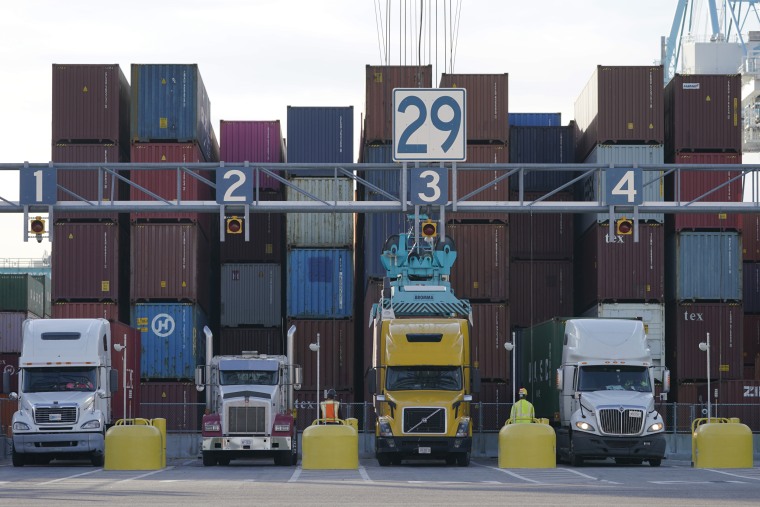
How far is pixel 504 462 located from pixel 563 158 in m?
20.2

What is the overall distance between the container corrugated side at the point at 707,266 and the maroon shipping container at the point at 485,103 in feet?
21.1

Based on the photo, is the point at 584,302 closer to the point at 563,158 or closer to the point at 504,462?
the point at 563,158

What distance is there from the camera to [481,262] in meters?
45.1

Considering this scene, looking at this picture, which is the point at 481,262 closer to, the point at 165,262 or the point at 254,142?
the point at 165,262

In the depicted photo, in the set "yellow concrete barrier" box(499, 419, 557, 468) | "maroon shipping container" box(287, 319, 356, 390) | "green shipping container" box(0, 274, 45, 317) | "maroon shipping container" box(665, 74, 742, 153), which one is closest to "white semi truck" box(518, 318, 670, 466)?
"yellow concrete barrier" box(499, 419, 557, 468)

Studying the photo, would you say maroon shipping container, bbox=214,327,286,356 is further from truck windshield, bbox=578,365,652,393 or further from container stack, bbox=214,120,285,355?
truck windshield, bbox=578,365,652,393

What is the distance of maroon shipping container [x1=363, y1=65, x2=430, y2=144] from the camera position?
151ft

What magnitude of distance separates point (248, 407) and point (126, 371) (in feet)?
17.8

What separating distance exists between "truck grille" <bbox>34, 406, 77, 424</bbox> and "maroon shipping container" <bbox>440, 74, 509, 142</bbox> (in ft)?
54.6

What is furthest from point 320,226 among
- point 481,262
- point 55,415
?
point 55,415

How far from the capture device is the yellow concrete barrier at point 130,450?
103 feet

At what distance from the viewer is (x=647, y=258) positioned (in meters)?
44.9

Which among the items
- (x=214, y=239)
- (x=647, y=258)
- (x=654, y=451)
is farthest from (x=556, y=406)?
(x=214, y=239)

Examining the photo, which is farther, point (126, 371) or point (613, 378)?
point (126, 371)
